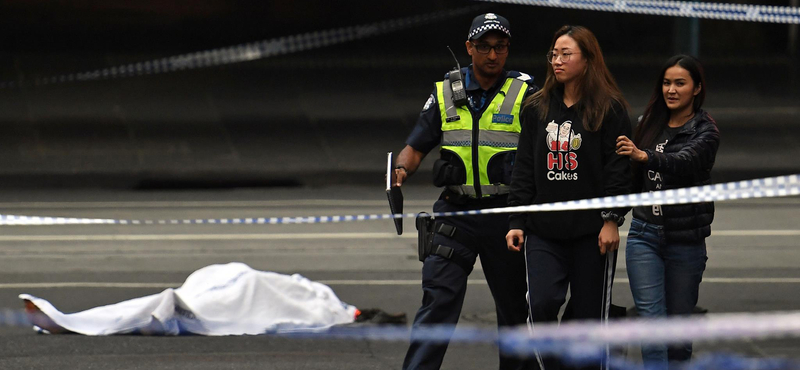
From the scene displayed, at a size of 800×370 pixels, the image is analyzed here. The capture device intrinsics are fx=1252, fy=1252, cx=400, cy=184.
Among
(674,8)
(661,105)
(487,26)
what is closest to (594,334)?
(661,105)

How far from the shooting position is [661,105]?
5.45 metres

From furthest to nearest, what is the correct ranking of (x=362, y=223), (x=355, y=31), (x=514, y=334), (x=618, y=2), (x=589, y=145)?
(x=355, y=31) → (x=618, y=2) → (x=362, y=223) → (x=514, y=334) → (x=589, y=145)

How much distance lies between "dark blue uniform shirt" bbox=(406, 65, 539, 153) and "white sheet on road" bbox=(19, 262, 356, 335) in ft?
6.14

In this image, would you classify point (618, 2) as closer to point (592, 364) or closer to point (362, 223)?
point (362, 223)

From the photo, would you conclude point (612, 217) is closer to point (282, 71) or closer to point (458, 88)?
point (458, 88)

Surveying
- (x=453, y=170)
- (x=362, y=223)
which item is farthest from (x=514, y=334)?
(x=362, y=223)

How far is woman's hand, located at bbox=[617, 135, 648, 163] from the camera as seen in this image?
498cm

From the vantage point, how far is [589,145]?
5121mm

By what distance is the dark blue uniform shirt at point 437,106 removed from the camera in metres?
5.60

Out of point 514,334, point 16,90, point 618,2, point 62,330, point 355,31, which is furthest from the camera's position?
point 355,31

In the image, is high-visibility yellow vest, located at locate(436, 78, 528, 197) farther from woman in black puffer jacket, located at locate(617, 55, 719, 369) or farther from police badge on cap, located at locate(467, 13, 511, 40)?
woman in black puffer jacket, located at locate(617, 55, 719, 369)

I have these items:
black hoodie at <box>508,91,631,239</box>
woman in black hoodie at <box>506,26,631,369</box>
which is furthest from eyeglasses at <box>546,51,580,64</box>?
black hoodie at <box>508,91,631,239</box>

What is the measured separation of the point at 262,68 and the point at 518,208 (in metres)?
15.8

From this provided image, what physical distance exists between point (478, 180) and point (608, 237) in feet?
2.39
